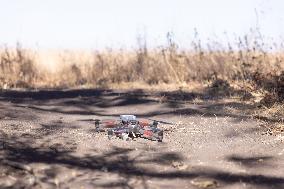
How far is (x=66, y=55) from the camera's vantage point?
15.2m

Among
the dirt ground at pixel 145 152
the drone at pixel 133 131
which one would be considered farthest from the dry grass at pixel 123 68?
the drone at pixel 133 131

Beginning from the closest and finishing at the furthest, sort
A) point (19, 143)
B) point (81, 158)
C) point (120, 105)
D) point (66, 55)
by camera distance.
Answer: point (81, 158), point (19, 143), point (120, 105), point (66, 55)

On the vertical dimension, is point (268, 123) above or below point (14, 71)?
below

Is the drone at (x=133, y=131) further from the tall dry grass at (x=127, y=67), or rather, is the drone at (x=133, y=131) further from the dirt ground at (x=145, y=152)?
the tall dry grass at (x=127, y=67)

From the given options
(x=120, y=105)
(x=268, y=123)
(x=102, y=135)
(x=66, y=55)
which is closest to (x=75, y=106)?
Result: (x=120, y=105)

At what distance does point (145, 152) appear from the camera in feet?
16.1

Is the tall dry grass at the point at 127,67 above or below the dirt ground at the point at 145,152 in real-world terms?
above

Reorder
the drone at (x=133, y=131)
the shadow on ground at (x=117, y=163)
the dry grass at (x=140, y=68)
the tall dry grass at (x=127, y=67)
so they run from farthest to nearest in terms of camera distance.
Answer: the tall dry grass at (x=127, y=67) < the dry grass at (x=140, y=68) < the drone at (x=133, y=131) < the shadow on ground at (x=117, y=163)

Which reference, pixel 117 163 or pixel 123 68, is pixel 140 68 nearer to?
pixel 123 68

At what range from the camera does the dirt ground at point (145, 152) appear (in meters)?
4.03

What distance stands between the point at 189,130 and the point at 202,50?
22.8 feet

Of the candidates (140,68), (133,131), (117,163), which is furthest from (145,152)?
(140,68)

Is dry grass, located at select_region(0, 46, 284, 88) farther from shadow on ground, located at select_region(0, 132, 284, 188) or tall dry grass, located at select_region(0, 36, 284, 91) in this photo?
shadow on ground, located at select_region(0, 132, 284, 188)

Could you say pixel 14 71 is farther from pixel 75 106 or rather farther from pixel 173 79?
pixel 75 106
